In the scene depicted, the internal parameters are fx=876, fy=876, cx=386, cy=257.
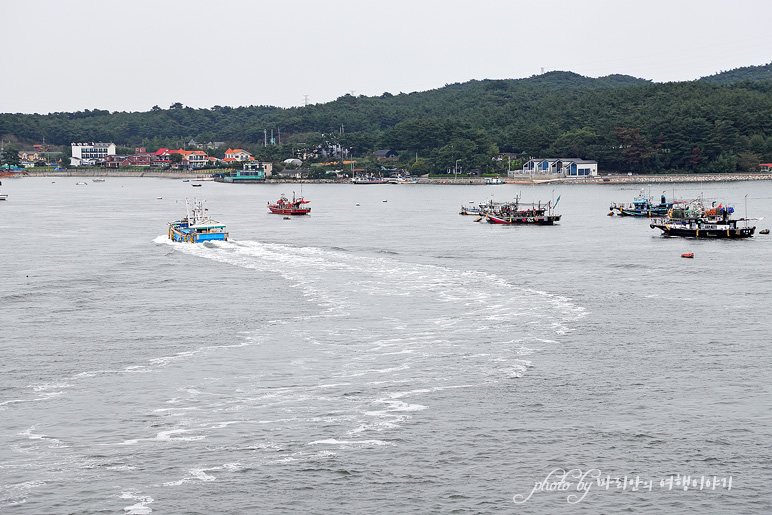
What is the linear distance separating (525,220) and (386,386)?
69607 millimetres

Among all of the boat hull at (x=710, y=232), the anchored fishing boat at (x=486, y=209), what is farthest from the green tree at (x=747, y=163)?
the boat hull at (x=710, y=232)

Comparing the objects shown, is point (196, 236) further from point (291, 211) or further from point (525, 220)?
point (525, 220)

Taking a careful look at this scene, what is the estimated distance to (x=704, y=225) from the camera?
261 ft

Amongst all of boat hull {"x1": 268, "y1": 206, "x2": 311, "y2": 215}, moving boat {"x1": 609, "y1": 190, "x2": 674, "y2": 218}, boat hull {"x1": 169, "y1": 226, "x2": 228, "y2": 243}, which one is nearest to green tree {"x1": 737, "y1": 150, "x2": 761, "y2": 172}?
moving boat {"x1": 609, "y1": 190, "x2": 674, "y2": 218}

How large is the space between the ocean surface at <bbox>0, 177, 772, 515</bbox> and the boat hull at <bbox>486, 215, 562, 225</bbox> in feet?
106

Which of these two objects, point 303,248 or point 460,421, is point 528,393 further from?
point 303,248

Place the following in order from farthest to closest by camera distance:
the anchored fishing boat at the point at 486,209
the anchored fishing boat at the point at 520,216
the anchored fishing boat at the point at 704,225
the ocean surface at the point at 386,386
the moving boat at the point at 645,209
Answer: the moving boat at the point at 645,209, the anchored fishing boat at the point at 486,209, the anchored fishing boat at the point at 520,216, the anchored fishing boat at the point at 704,225, the ocean surface at the point at 386,386

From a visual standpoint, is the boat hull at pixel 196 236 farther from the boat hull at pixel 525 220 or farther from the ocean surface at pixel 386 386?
the boat hull at pixel 525 220

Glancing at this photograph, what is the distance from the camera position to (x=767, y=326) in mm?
39750

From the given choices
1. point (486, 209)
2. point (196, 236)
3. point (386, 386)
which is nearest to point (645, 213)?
point (486, 209)

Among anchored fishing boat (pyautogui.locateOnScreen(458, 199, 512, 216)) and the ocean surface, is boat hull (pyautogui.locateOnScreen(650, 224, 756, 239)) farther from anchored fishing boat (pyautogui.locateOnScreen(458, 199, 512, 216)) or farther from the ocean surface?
anchored fishing boat (pyautogui.locateOnScreen(458, 199, 512, 216))

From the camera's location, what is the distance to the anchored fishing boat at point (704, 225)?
7875 cm

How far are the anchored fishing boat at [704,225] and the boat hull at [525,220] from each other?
1405 cm

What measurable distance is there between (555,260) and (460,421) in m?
39.9
